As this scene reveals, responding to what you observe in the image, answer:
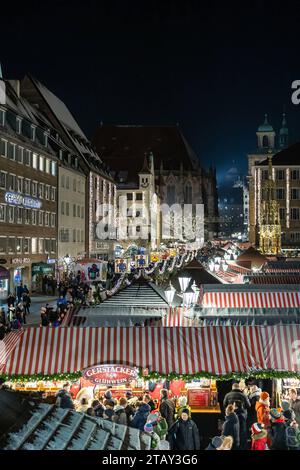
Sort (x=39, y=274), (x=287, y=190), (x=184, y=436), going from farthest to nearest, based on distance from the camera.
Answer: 1. (x=287, y=190)
2. (x=39, y=274)
3. (x=184, y=436)

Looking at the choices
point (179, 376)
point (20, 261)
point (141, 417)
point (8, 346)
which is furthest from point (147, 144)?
point (141, 417)

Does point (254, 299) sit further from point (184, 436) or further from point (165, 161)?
point (165, 161)

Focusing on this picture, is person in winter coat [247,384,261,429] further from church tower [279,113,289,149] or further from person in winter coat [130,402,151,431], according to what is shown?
church tower [279,113,289,149]

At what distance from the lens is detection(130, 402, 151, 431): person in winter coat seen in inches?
417

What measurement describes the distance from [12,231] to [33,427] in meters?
34.9

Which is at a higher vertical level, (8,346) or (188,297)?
(188,297)

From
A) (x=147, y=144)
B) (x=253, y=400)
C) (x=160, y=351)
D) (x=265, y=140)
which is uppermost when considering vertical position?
(x=265, y=140)

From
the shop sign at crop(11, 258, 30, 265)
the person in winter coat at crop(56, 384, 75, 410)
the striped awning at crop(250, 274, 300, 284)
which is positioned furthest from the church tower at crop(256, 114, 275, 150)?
the person in winter coat at crop(56, 384, 75, 410)

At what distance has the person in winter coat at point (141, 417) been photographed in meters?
10.6

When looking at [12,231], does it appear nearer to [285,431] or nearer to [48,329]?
[48,329]

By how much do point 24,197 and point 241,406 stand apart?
106 ft

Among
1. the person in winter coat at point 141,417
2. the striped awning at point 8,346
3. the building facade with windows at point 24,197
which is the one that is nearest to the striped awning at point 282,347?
the person in winter coat at point 141,417

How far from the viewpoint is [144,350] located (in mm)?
13062

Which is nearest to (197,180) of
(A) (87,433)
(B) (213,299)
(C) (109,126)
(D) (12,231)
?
(C) (109,126)
